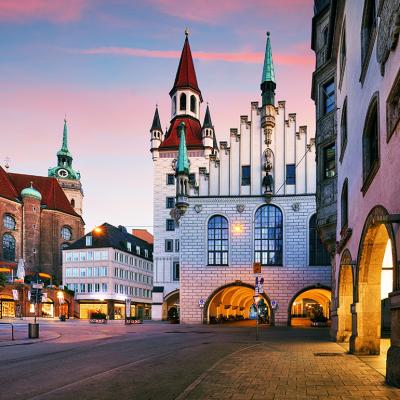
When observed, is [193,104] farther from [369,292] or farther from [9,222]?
[369,292]

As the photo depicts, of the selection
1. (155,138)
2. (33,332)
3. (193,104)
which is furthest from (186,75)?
(33,332)

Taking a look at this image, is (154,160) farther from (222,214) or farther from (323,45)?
(323,45)

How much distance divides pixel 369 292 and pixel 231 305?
42.7 metres

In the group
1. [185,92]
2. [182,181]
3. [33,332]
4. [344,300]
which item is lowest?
[33,332]

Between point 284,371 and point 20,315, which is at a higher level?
point 284,371

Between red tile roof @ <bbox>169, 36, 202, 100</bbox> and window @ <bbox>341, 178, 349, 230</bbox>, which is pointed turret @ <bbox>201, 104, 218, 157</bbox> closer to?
red tile roof @ <bbox>169, 36, 202, 100</bbox>

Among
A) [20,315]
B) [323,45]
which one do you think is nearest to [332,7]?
[323,45]

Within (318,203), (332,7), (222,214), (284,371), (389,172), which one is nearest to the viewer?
(389,172)

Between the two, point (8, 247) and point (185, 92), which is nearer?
point (185, 92)

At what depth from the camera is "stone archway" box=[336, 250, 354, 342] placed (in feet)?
68.9

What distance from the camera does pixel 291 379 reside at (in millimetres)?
11273

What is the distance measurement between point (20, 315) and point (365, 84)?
193 ft

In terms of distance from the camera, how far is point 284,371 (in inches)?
499

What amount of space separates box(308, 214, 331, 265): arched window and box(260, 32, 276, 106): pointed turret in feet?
34.8
